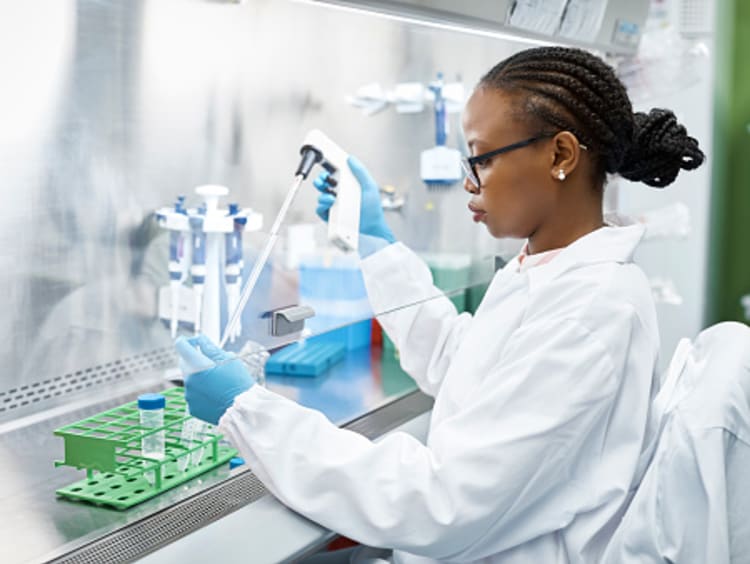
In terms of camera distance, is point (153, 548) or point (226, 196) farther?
point (226, 196)

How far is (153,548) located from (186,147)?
0.93m

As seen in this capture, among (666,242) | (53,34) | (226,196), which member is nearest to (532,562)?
(226,196)

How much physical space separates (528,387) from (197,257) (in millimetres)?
858

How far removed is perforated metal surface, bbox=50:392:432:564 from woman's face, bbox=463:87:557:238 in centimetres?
57

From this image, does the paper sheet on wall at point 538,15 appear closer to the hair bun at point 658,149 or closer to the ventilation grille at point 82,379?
the hair bun at point 658,149

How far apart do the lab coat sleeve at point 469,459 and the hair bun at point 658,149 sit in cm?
38

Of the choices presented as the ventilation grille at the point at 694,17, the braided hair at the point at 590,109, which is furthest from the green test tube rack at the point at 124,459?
the ventilation grille at the point at 694,17

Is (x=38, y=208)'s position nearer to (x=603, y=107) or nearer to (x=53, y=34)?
(x=53, y=34)

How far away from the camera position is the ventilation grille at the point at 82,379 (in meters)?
1.57

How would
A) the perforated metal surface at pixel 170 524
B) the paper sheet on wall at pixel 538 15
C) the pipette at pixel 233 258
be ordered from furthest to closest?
the paper sheet on wall at pixel 538 15 → the pipette at pixel 233 258 → the perforated metal surface at pixel 170 524

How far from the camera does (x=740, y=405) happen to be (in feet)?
3.84

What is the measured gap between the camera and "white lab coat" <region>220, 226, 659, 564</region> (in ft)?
3.70

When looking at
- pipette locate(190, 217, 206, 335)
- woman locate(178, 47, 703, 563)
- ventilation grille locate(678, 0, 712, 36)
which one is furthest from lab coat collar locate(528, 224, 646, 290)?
ventilation grille locate(678, 0, 712, 36)

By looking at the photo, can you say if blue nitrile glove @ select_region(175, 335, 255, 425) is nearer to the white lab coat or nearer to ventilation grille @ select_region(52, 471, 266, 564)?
the white lab coat
